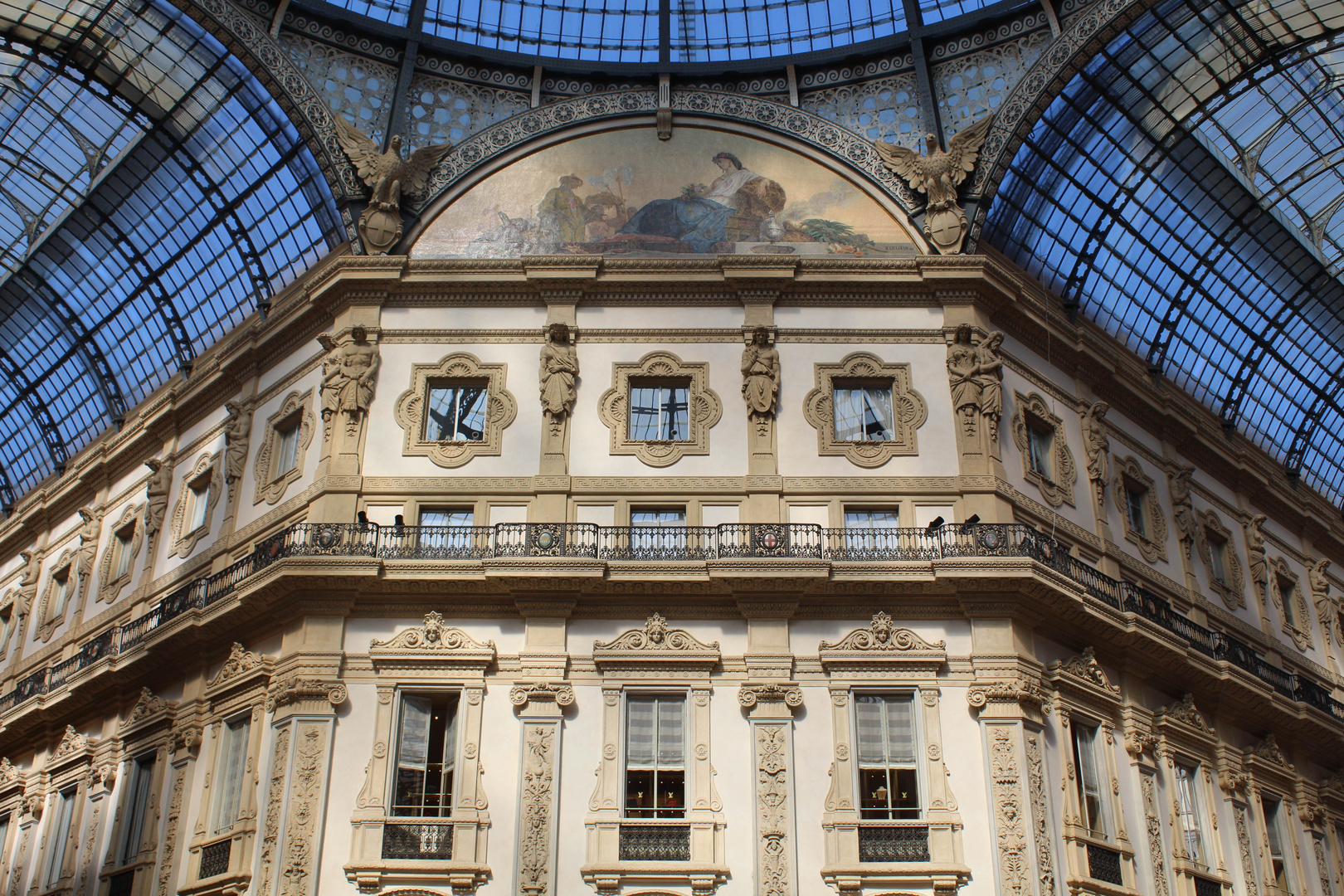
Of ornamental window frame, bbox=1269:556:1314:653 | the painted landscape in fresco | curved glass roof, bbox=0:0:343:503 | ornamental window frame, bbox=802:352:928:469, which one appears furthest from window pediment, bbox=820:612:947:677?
curved glass roof, bbox=0:0:343:503

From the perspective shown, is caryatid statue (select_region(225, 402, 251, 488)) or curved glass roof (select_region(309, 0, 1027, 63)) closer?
caryatid statue (select_region(225, 402, 251, 488))

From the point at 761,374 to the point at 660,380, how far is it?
2.38 meters

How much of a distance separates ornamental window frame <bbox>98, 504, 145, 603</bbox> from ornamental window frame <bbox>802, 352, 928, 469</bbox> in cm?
1927

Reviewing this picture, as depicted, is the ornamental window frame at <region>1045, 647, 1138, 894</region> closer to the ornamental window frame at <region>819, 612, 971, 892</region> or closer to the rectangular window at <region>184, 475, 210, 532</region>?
the ornamental window frame at <region>819, 612, 971, 892</region>

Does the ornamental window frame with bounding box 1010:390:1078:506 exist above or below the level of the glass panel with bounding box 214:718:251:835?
above

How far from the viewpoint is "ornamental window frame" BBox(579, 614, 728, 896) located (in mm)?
24203

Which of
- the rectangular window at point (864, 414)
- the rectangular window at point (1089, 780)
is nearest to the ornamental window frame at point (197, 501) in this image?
the rectangular window at point (864, 414)

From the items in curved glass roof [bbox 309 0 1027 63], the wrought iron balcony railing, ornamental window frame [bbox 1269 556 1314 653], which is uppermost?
curved glass roof [bbox 309 0 1027 63]

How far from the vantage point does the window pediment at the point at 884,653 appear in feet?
85.4

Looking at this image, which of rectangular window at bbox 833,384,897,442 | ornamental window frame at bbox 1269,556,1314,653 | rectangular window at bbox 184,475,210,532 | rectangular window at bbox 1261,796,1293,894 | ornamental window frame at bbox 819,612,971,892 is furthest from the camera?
ornamental window frame at bbox 1269,556,1314,653

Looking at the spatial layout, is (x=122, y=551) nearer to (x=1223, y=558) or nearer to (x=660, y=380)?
(x=660, y=380)

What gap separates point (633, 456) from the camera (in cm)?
2894

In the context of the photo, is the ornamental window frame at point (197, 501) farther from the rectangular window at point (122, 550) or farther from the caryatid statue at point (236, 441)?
the rectangular window at point (122, 550)

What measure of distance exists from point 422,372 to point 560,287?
152 inches
